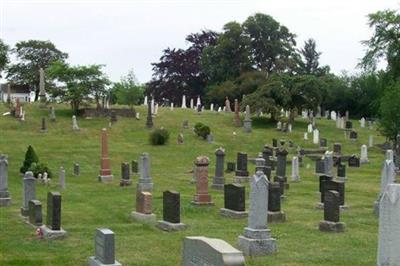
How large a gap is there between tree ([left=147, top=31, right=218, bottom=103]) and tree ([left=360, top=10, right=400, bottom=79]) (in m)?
37.2

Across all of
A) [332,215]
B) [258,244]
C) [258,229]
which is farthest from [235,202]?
[258,244]

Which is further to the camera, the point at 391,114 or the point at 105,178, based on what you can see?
the point at 391,114

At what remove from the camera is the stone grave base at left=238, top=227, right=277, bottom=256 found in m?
13.8

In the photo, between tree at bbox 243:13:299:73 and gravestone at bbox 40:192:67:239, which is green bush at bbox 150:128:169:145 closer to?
gravestone at bbox 40:192:67:239

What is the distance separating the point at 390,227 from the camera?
9672 mm

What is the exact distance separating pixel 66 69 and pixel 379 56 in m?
25.5

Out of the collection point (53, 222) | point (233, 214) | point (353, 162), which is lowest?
point (233, 214)

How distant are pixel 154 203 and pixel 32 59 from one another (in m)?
70.5

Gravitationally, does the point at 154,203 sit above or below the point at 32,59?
below

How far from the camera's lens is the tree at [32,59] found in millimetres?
84188

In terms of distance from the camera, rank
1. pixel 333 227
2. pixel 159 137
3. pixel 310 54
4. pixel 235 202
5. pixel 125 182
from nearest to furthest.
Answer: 1. pixel 333 227
2. pixel 235 202
3. pixel 125 182
4. pixel 159 137
5. pixel 310 54

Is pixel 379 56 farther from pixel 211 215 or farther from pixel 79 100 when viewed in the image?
pixel 211 215

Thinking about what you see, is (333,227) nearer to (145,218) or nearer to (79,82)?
(145,218)

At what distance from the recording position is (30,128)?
47.8 meters
